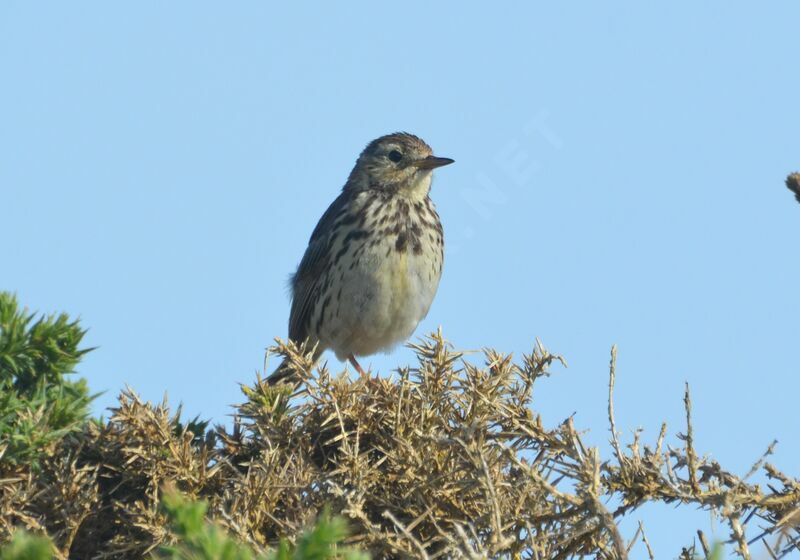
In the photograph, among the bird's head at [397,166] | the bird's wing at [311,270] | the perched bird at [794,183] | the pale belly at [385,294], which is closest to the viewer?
the perched bird at [794,183]

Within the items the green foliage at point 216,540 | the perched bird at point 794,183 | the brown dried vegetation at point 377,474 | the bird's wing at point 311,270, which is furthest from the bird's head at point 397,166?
the green foliage at point 216,540

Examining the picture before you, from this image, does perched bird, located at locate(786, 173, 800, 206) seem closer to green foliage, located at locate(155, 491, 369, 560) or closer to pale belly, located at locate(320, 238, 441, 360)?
green foliage, located at locate(155, 491, 369, 560)

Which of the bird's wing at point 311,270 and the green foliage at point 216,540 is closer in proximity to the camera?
the green foliage at point 216,540

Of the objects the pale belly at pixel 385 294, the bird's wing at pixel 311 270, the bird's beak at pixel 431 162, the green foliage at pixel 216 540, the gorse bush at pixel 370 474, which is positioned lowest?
the green foliage at pixel 216 540

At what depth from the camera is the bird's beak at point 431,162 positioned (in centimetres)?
1024

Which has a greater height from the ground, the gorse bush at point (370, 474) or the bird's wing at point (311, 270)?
the bird's wing at point (311, 270)

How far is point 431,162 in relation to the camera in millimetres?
10312

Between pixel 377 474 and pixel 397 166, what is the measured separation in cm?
558

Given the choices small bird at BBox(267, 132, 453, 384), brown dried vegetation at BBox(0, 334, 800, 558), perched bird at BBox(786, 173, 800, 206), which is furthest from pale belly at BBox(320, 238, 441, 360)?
perched bird at BBox(786, 173, 800, 206)

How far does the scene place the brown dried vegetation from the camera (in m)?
4.72

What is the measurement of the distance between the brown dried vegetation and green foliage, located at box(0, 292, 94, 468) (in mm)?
116

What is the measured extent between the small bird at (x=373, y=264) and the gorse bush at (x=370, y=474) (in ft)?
10.8

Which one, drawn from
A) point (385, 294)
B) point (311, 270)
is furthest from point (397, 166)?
point (385, 294)

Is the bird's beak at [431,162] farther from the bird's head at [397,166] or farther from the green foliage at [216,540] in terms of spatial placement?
the green foliage at [216,540]
